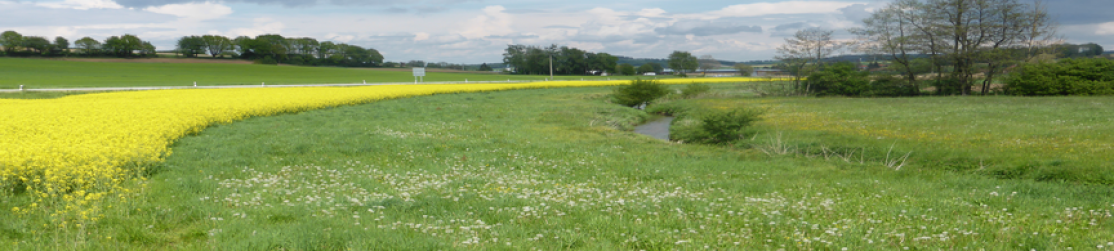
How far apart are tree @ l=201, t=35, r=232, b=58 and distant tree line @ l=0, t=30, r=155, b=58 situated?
34.6 feet

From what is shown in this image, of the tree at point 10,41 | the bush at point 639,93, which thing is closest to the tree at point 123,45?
the tree at point 10,41

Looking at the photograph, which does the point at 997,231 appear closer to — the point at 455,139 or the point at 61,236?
the point at 61,236

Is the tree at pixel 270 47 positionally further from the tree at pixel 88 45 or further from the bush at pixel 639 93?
the bush at pixel 639 93

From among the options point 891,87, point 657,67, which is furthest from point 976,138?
point 657,67

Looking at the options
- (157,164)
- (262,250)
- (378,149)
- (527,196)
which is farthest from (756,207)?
(157,164)

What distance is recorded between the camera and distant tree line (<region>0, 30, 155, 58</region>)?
10150 cm

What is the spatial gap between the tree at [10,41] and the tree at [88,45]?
348 inches

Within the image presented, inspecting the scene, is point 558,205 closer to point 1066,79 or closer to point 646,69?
point 1066,79

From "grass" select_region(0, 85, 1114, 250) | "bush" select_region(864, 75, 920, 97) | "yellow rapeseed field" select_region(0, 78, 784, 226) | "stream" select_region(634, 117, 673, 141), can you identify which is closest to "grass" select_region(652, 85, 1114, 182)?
"grass" select_region(0, 85, 1114, 250)

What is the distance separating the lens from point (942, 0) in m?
42.6

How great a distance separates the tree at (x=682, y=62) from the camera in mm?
147188

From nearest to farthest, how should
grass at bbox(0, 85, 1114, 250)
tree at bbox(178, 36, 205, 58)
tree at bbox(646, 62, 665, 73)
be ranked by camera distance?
grass at bbox(0, 85, 1114, 250)
tree at bbox(178, 36, 205, 58)
tree at bbox(646, 62, 665, 73)

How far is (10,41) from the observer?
3976 inches

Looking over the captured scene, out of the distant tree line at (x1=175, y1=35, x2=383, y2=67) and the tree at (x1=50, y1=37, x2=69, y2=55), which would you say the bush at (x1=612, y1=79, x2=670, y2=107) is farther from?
the tree at (x1=50, y1=37, x2=69, y2=55)
